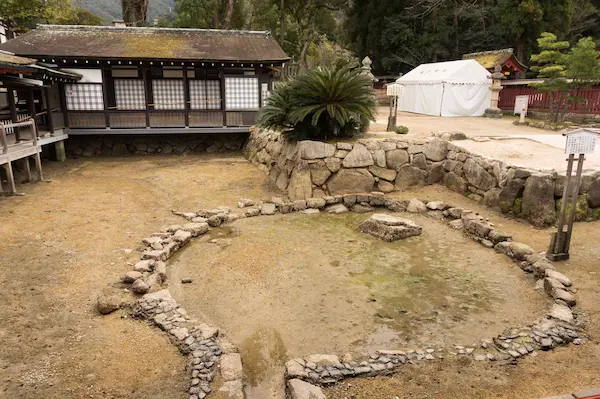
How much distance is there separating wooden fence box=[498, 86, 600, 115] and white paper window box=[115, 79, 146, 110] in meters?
18.6

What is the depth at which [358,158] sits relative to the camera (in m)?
11.9

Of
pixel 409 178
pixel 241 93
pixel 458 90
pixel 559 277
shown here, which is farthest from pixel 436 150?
pixel 458 90

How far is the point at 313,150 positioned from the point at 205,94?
8393mm

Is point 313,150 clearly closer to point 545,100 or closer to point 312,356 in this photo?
point 312,356

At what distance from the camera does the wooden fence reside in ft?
59.9

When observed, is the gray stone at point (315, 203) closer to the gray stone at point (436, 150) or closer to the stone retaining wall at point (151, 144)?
the gray stone at point (436, 150)

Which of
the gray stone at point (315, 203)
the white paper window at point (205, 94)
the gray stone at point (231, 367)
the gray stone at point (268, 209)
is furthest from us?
the white paper window at point (205, 94)

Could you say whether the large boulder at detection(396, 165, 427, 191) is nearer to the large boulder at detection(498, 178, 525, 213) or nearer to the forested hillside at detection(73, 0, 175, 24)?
the large boulder at detection(498, 178, 525, 213)

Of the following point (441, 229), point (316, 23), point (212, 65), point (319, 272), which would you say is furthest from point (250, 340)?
point (316, 23)

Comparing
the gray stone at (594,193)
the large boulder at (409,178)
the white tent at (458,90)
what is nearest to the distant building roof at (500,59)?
the white tent at (458,90)

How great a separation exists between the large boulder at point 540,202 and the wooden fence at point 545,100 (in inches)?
466

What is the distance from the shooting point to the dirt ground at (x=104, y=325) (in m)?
4.44

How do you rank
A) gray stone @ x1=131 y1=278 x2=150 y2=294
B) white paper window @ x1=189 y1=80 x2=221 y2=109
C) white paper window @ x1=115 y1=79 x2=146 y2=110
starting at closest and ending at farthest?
gray stone @ x1=131 y1=278 x2=150 y2=294 → white paper window @ x1=115 y1=79 x2=146 y2=110 → white paper window @ x1=189 y1=80 x2=221 y2=109

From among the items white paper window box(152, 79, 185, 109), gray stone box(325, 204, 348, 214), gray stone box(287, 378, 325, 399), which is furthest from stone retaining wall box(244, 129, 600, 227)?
gray stone box(287, 378, 325, 399)
